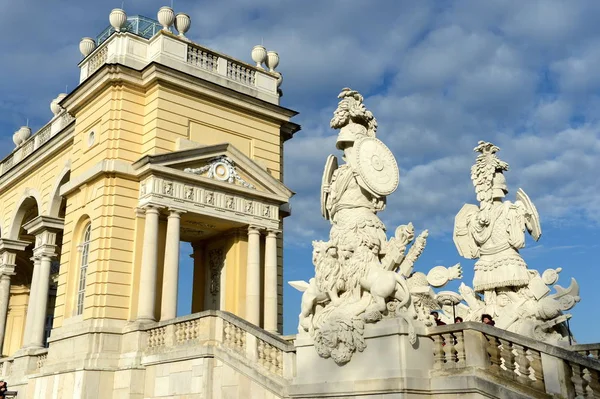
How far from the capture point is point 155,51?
20.7 metres

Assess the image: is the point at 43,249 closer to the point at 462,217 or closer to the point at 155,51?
the point at 155,51

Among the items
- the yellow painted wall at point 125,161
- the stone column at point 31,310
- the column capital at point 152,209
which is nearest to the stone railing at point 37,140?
the yellow painted wall at point 125,161

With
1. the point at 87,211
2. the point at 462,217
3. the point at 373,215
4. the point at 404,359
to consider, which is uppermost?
the point at 87,211

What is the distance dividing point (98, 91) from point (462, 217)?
44.0 feet

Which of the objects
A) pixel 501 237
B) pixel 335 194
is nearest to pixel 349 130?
pixel 335 194

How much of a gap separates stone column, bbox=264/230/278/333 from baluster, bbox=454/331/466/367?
1212 cm

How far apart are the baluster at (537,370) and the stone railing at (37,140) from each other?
A: 1992 centimetres

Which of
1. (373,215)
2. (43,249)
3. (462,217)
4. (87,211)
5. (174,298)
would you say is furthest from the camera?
(43,249)

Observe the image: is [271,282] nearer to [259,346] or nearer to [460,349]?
[259,346]

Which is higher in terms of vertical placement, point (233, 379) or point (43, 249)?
point (43, 249)

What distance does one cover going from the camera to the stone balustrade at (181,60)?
810 inches

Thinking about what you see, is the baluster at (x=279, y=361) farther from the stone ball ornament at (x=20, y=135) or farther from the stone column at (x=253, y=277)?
the stone ball ornament at (x=20, y=135)

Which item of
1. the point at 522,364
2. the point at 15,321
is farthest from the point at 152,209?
the point at 15,321

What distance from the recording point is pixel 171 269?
1844 cm
